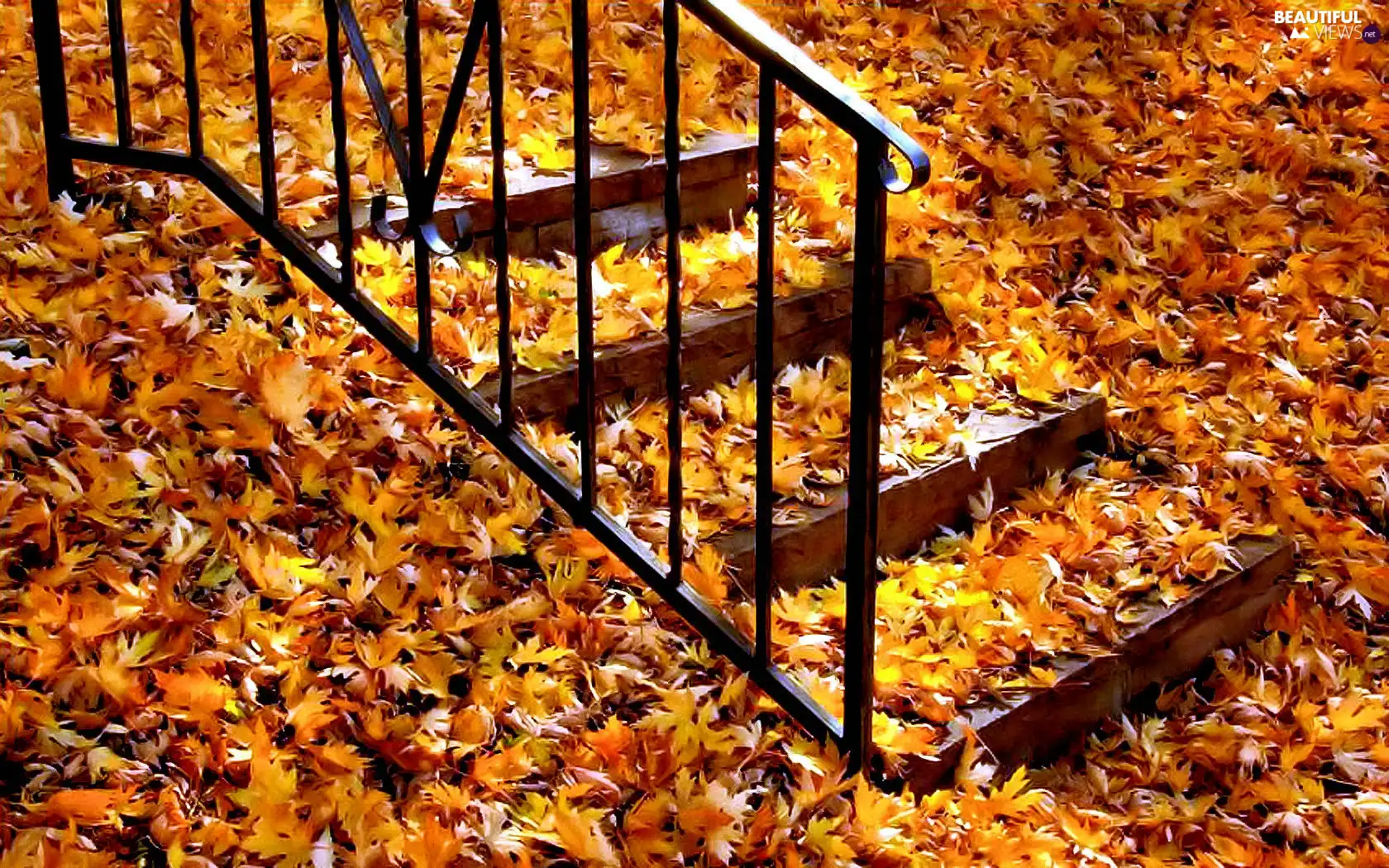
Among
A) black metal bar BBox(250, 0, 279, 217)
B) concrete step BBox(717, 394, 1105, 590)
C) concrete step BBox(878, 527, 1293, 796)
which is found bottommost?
concrete step BBox(878, 527, 1293, 796)

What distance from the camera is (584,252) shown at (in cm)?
251

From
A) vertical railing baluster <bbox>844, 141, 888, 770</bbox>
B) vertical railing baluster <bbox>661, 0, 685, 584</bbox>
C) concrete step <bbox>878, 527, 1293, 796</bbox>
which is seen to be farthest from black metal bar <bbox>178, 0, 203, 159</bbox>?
concrete step <bbox>878, 527, 1293, 796</bbox>

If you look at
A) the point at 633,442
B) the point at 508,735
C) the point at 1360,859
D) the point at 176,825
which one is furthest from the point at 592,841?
the point at 1360,859

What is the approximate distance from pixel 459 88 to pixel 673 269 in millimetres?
506

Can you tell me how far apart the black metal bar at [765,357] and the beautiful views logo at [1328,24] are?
4.12 metres

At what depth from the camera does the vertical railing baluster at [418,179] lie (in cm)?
261

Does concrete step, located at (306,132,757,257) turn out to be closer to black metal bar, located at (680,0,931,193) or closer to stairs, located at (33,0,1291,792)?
stairs, located at (33,0,1291,792)

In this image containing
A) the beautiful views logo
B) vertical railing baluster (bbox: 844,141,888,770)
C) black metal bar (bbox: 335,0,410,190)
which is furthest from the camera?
the beautiful views logo

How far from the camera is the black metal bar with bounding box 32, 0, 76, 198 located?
317 cm

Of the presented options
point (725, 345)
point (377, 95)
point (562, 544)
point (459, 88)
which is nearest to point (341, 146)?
point (377, 95)

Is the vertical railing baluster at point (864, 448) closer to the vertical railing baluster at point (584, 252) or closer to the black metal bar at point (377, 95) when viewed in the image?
the vertical railing baluster at point (584, 252)

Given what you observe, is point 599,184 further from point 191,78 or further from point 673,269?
point 673,269

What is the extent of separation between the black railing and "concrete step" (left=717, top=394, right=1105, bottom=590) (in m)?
0.30

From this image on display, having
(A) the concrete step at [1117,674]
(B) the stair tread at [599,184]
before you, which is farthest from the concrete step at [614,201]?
(A) the concrete step at [1117,674]
